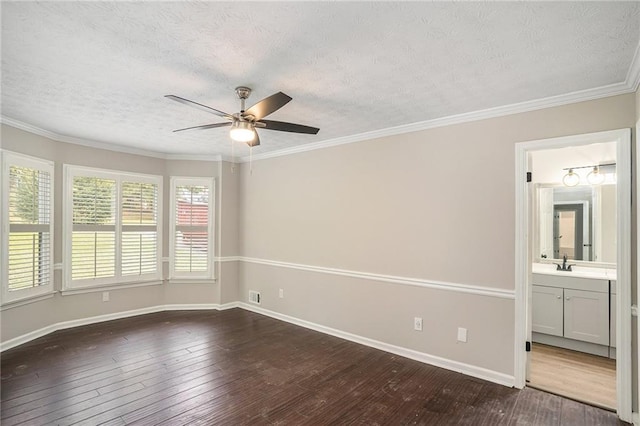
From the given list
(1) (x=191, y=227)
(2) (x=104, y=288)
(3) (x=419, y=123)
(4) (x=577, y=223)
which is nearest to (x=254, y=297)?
(1) (x=191, y=227)

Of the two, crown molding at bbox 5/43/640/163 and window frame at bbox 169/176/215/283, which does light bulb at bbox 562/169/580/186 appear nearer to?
crown molding at bbox 5/43/640/163

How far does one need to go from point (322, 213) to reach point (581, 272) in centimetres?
339

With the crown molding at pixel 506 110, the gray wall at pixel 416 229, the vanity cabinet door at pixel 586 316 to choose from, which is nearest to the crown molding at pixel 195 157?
the gray wall at pixel 416 229

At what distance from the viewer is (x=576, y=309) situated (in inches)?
150

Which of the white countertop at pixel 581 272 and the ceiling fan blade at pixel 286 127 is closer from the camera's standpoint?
the ceiling fan blade at pixel 286 127

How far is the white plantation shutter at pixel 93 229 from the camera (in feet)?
14.8

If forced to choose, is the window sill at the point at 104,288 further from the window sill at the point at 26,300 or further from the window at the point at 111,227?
the window sill at the point at 26,300

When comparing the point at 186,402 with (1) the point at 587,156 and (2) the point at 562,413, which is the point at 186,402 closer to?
(2) the point at 562,413

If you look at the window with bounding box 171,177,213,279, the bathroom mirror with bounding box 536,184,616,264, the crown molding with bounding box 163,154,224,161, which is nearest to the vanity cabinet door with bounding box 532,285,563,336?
the bathroom mirror with bounding box 536,184,616,264

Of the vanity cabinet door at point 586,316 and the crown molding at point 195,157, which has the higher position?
the crown molding at point 195,157

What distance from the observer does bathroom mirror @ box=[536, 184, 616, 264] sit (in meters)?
4.06

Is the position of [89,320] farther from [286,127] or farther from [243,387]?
[286,127]

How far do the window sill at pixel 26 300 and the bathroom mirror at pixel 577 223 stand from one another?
22.3ft

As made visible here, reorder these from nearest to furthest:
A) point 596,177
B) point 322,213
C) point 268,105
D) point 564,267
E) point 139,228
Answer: point 268,105 < point 596,177 < point 564,267 < point 322,213 < point 139,228
